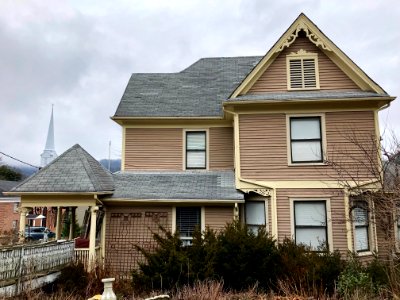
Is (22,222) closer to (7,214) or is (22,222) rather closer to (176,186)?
(176,186)

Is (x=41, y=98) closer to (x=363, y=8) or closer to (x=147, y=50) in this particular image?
(x=147, y=50)

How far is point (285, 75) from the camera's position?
1273cm

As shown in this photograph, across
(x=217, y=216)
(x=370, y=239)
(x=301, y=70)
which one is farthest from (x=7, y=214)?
(x=370, y=239)

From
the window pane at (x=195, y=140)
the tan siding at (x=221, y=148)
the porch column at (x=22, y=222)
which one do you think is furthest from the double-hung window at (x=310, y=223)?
the porch column at (x=22, y=222)

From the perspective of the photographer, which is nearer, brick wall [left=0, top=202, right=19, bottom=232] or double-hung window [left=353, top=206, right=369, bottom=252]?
double-hung window [left=353, top=206, right=369, bottom=252]

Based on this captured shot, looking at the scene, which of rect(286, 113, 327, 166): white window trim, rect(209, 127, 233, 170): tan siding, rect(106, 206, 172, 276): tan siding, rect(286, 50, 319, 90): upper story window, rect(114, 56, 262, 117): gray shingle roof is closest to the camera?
rect(286, 113, 327, 166): white window trim

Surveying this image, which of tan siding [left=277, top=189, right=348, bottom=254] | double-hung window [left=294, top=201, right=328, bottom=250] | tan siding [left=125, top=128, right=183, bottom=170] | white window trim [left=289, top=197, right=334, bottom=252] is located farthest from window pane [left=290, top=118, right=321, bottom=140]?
tan siding [left=125, top=128, right=183, bottom=170]

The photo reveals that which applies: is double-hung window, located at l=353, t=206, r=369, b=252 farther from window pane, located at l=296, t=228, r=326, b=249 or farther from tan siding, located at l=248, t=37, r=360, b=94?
tan siding, located at l=248, t=37, r=360, b=94

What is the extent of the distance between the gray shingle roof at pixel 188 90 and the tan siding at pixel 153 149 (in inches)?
30.0

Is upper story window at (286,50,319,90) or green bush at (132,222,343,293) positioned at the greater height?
upper story window at (286,50,319,90)

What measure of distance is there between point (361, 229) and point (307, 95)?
498 centimetres

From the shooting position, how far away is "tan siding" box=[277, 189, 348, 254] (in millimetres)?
11523

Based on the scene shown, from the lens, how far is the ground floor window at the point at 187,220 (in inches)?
501

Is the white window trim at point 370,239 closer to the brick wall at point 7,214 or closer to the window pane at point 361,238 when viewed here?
the window pane at point 361,238
